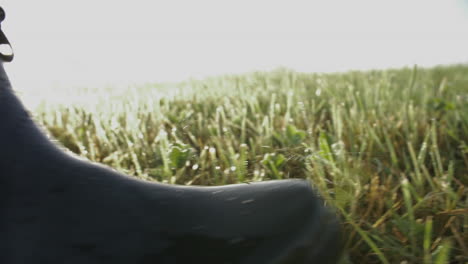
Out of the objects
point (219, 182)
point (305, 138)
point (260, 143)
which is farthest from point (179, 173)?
point (305, 138)

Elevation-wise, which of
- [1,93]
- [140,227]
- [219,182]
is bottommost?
[219,182]

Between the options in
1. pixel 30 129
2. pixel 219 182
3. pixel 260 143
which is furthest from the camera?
pixel 260 143

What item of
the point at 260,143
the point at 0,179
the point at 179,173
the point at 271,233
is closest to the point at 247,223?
the point at 271,233

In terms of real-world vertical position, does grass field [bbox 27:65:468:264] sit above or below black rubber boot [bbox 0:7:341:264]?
below

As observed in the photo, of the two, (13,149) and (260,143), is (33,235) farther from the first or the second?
(260,143)

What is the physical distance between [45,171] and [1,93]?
0.76ft

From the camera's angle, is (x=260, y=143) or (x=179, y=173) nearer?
(x=179, y=173)

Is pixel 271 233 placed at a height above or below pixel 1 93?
below

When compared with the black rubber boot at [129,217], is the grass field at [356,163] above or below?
below

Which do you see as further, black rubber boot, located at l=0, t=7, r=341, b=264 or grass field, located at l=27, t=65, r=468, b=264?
grass field, located at l=27, t=65, r=468, b=264

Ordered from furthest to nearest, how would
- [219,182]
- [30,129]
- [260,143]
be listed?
[260,143], [219,182], [30,129]

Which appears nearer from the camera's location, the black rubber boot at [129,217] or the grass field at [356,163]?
the black rubber boot at [129,217]

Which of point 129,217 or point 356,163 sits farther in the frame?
point 356,163

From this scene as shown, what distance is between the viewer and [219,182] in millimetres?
1497
